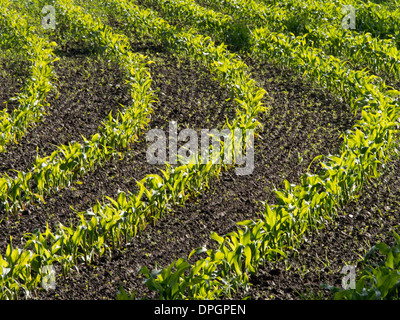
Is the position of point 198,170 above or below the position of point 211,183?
above

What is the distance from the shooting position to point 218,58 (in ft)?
26.3

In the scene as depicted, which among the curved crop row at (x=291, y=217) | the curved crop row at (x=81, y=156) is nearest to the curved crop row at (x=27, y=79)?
the curved crop row at (x=81, y=156)

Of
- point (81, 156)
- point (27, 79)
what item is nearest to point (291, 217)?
point (81, 156)

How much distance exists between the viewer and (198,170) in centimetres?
496

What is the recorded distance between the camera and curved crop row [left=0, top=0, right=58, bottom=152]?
19.9 ft

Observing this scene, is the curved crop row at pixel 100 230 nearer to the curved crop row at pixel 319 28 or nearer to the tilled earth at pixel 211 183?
the tilled earth at pixel 211 183

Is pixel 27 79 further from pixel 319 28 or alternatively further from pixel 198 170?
pixel 319 28

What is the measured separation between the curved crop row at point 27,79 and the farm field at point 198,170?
35 millimetres

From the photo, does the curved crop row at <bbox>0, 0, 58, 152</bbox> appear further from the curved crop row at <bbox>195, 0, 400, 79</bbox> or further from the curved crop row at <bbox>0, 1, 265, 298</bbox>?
the curved crop row at <bbox>195, 0, 400, 79</bbox>

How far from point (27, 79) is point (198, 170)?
369 cm

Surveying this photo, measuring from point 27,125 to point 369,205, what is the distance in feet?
14.6

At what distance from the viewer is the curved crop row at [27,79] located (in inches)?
239

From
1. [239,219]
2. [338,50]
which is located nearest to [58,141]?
[239,219]

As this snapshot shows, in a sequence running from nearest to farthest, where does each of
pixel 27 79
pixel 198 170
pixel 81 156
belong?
pixel 198 170 → pixel 81 156 → pixel 27 79
